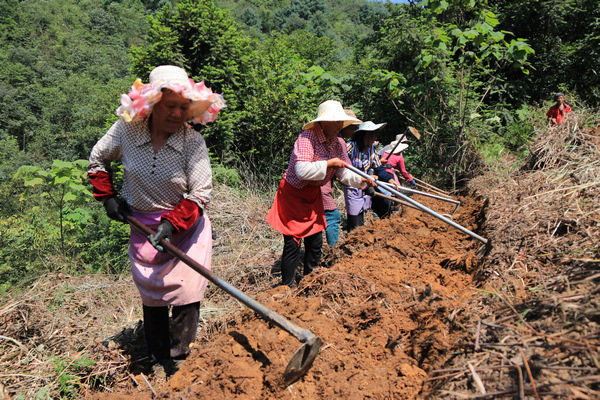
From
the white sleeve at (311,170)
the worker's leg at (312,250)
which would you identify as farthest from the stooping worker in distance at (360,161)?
the white sleeve at (311,170)

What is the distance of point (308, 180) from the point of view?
3.64 m

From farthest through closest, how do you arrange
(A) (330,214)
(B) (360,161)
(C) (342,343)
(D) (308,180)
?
(B) (360,161) < (A) (330,214) < (D) (308,180) < (C) (342,343)

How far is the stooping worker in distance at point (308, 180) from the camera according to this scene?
3.62 meters

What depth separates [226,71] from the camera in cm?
943

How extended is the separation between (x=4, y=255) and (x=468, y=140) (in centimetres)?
956

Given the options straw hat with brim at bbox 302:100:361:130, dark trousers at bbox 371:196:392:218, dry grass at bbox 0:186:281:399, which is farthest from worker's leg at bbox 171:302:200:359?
dark trousers at bbox 371:196:392:218

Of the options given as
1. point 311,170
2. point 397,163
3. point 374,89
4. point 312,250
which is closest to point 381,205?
point 397,163

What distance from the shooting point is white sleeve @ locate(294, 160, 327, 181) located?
11.5 feet

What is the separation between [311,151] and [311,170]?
203 mm

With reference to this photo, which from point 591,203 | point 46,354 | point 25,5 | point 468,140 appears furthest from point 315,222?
point 25,5

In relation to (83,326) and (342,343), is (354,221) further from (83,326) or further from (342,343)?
(83,326)

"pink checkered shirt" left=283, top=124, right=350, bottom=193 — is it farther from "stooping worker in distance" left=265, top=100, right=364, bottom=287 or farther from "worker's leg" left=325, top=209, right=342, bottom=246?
"worker's leg" left=325, top=209, right=342, bottom=246

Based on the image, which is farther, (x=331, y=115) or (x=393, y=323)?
(x=331, y=115)

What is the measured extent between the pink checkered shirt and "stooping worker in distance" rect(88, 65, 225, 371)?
41.6 inches
